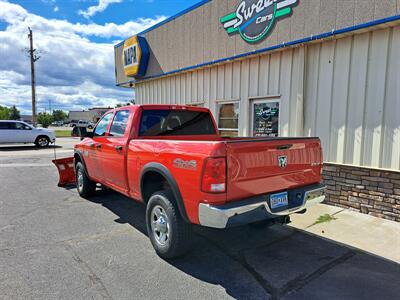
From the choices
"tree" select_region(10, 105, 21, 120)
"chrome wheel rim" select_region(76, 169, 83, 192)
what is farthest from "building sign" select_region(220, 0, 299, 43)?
"tree" select_region(10, 105, 21, 120)

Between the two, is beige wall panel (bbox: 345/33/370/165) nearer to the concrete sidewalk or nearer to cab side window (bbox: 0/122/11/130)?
the concrete sidewalk

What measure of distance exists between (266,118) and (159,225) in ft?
14.8

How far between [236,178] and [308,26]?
14.7 feet

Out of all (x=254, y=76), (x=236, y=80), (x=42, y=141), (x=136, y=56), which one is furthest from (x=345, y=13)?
(x=42, y=141)

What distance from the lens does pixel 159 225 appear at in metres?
3.60

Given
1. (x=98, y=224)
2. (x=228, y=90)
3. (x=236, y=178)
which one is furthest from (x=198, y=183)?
(x=228, y=90)

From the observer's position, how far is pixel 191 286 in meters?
2.93

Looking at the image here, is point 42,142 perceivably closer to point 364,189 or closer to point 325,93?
point 325,93

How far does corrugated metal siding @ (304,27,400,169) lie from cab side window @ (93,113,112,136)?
420 cm

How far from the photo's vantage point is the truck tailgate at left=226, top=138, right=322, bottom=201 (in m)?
2.84

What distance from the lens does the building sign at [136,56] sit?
35.6 feet

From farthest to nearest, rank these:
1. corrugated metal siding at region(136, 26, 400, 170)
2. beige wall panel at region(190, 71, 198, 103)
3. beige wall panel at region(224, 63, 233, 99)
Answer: beige wall panel at region(190, 71, 198, 103)
beige wall panel at region(224, 63, 233, 99)
corrugated metal siding at region(136, 26, 400, 170)

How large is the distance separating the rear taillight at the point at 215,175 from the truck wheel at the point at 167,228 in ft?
2.52

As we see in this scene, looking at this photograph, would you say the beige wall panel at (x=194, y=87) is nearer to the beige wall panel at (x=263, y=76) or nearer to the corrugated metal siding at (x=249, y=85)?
the corrugated metal siding at (x=249, y=85)
